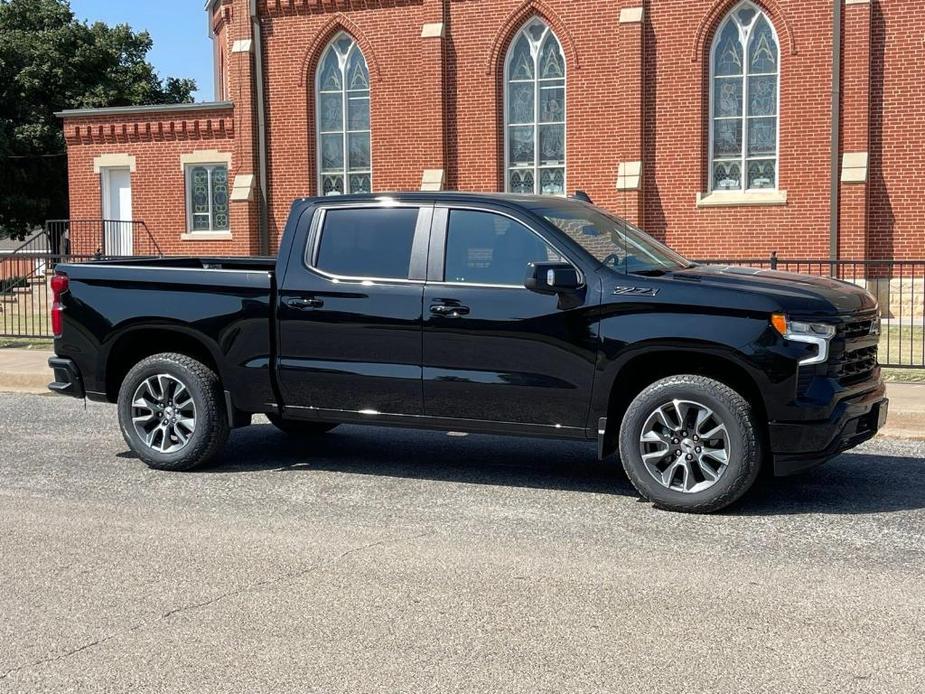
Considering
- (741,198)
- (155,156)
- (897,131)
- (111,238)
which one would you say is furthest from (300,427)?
(111,238)

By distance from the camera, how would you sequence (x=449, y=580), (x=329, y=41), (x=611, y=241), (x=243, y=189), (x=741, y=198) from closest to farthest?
(x=449, y=580) → (x=611, y=241) → (x=741, y=198) → (x=329, y=41) → (x=243, y=189)

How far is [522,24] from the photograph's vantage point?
2247 centimetres

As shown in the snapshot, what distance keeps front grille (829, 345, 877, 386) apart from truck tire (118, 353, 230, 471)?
423 centimetres

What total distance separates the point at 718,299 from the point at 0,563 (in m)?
4.22

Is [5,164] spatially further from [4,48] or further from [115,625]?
[115,625]

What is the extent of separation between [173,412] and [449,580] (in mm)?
3570

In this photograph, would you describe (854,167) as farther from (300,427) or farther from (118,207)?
(118,207)

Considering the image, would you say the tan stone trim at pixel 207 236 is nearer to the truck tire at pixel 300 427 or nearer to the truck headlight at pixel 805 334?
the truck tire at pixel 300 427

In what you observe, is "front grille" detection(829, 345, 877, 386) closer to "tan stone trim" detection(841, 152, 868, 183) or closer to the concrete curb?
the concrete curb

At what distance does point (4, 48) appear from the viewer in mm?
36656

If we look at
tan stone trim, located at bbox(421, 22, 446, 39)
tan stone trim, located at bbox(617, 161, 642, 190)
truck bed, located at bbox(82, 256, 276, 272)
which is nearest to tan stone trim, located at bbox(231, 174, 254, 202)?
tan stone trim, located at bbox(421, 22, 446, 39)

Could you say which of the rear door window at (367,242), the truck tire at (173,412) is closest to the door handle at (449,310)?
the rear door window at (367,242)

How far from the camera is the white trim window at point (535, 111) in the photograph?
882 inches

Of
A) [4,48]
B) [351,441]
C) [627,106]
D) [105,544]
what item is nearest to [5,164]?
[4,48]
